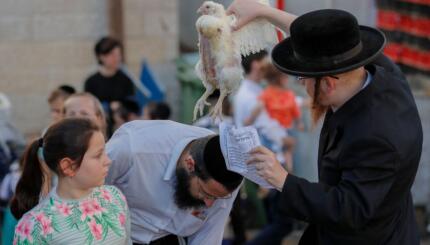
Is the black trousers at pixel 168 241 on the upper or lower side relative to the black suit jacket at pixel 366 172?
lower

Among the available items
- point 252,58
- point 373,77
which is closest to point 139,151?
point 373,77

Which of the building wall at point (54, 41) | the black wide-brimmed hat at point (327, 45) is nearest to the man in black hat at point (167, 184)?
the black wide-brimmed hat at point (327, 45)

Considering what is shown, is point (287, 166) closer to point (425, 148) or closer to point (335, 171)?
point (425, 148)

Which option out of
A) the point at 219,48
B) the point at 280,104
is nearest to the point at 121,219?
the point at 219,48

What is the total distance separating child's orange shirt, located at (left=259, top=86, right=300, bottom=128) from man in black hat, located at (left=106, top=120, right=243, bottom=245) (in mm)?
3561

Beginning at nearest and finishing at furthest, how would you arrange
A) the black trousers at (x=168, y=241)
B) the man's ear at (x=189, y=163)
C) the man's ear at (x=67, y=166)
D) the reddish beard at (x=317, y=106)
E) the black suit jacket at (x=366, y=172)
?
the black suit jacket at (x=366, y=172) < the reddish beard at (x=317, y=106) < the man's ear at (x=67, y=166) < the man's ear at (x=189, y=163) < the black trousers at (x=168, y=241)

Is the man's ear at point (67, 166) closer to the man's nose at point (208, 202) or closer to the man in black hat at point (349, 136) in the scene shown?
the man's nose at point (208, 202)

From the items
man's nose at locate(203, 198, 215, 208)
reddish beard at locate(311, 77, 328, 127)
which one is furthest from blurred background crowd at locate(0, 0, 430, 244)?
reddish beard at locate(311, 77, 328, 127)

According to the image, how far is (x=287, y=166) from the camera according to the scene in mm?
7605

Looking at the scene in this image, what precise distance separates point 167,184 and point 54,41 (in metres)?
4.55

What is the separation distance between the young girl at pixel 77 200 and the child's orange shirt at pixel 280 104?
3919 millimetres

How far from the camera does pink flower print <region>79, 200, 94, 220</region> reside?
335cm

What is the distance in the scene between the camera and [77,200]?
338cm

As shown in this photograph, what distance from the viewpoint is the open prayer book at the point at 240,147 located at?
298 cm
